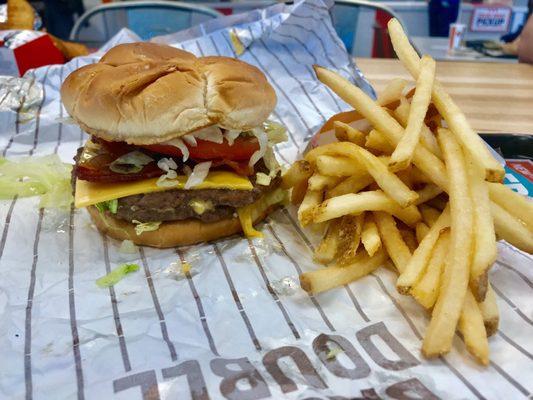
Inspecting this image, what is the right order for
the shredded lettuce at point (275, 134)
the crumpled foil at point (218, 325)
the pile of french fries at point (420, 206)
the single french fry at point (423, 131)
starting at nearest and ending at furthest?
the crumpled foil at point (218, 325)
the pile of french fries at point (420, 206)
the single french fry at point (423, 131)
the shredded lettuce at point (275, 134)

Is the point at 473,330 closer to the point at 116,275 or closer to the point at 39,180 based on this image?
the point at 116,275

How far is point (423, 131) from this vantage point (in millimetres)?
1886

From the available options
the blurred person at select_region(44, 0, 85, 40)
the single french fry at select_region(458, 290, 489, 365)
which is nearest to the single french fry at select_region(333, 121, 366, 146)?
the single french fry at select_region(458, 290, 489, 365)

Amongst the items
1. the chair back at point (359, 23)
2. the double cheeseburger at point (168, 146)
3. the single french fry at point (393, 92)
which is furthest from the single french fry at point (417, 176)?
the chair back at point (359, 23)

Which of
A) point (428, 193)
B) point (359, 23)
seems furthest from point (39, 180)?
point (359, 23)

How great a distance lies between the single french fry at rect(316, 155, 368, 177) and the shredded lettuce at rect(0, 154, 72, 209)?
1.28 metres

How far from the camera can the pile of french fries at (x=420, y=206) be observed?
60.7 inches

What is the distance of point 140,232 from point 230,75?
0.75 meters

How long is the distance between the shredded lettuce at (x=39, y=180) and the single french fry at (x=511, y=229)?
1.87m

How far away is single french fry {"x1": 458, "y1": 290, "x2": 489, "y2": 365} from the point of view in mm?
1456

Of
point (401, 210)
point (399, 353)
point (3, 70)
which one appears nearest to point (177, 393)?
point (399, 353)

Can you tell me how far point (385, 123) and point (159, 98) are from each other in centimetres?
85

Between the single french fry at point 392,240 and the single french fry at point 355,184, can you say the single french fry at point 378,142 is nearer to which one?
the single french fry at point 355,184

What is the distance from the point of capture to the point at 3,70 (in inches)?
139
